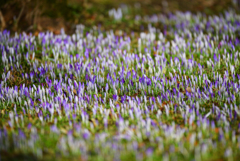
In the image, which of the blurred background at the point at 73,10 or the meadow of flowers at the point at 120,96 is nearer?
the meadow of flowers at the point at 120,96

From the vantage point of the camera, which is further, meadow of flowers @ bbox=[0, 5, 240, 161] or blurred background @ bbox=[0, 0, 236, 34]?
blurred background @ bbox=[0, 0, 236, 34]

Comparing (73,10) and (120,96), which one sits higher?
(73,10)

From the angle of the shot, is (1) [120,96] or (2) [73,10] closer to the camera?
(1) [120,96]

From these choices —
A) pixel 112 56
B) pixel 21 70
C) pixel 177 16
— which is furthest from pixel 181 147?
pixel 177 16

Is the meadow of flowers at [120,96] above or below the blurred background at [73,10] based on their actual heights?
below
